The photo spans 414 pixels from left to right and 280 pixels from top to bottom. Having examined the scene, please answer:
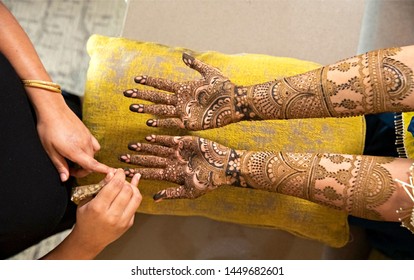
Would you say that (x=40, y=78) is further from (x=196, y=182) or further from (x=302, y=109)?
(x=302, y=109)

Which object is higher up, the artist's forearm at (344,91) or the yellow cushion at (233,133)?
the artist's forearm at (344,91)

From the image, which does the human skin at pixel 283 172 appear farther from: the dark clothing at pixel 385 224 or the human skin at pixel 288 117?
the dark clothing at pixel 385 224

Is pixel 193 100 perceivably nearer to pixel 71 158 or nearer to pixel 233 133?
pixel 233 133

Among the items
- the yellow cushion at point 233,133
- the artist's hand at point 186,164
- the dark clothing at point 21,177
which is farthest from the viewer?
the yellow cushion at point 233,133

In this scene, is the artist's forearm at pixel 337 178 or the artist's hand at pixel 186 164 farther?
the artist's hand at pixel 186 164

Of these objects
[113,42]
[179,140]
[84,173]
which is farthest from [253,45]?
[84,173]

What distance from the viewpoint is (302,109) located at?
0.96m

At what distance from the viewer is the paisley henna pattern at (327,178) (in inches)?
34.2

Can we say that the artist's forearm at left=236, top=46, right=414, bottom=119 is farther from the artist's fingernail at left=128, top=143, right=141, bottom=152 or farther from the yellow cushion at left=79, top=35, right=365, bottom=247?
the artist's fingernail at left=128, top=143, right=141, bottom=152

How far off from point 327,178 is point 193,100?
36 cm

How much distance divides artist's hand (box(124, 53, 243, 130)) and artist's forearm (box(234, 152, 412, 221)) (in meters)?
0.12

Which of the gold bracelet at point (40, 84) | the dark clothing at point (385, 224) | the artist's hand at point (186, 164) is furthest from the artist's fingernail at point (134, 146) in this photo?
the dark clothing at point (385, 224)

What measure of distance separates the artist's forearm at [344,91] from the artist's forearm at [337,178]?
0.10 m

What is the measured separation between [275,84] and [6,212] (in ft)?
2.02
